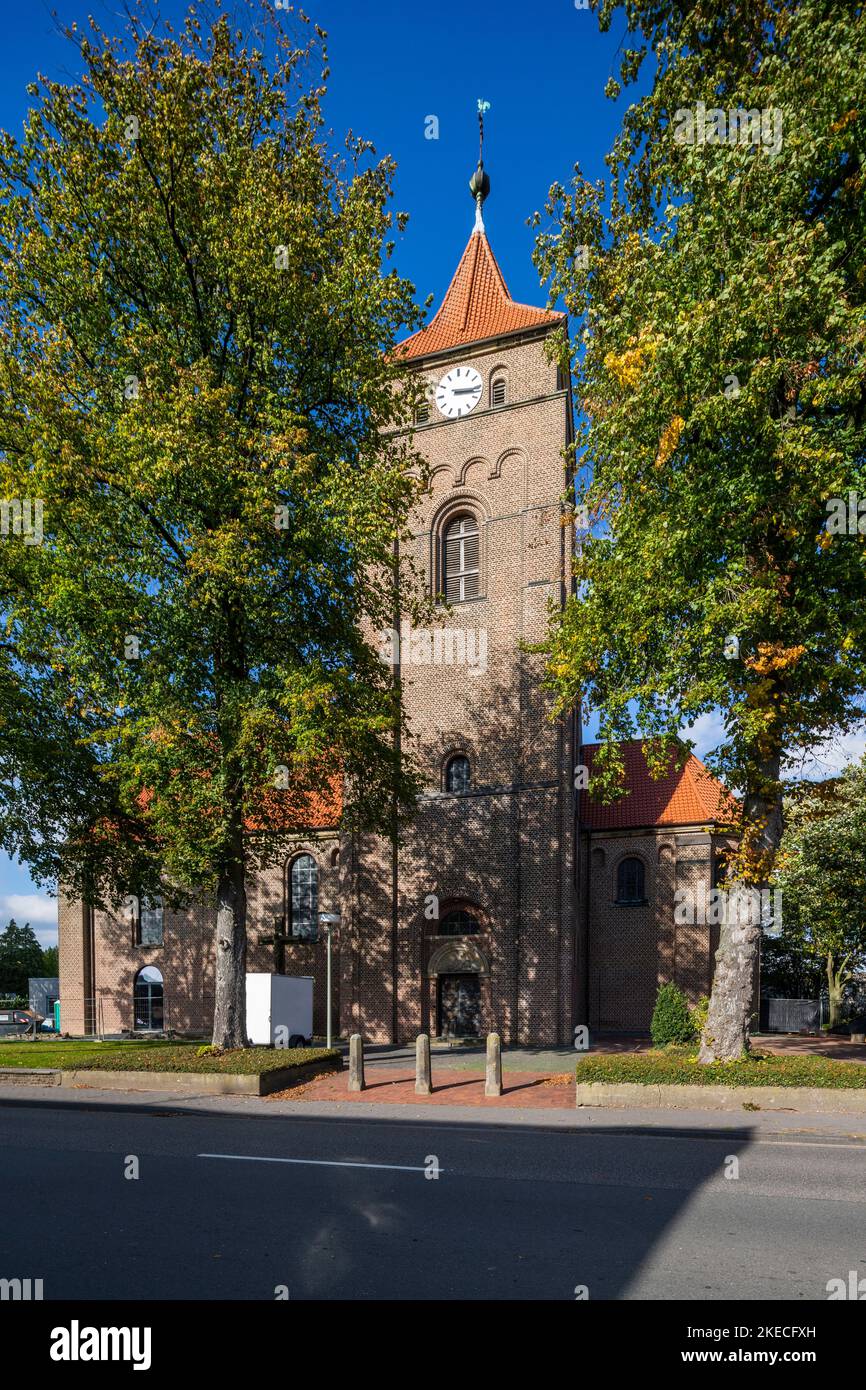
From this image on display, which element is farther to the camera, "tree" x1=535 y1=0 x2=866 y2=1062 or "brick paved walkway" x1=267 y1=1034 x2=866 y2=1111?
"brick paved walkway" x1=267 y1=1034 x2=866 y2=1111

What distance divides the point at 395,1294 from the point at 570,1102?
28.9 ft

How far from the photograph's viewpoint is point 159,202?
15.0m

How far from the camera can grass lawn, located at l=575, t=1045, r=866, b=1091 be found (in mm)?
11773

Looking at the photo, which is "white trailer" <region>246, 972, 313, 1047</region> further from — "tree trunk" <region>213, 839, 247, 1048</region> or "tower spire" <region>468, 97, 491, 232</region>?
"tower spire" <region>468, 97, 491, 232</region>

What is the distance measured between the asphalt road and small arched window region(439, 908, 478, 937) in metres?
13.4

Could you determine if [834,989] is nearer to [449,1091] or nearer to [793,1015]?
[793,1015]

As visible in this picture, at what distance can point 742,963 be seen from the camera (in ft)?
44.5

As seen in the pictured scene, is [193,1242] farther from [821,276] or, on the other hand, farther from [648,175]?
[648,175]

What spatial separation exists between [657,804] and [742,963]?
15.4 metres

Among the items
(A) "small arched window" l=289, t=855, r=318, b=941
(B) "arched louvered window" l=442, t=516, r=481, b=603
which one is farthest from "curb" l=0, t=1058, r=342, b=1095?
(B) "arched louvered window" l=442, t=516, r=481, b=603

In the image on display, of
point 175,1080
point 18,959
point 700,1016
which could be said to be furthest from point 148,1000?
point 18,959

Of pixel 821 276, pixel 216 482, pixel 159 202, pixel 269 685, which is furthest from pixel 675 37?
pixel 269 685

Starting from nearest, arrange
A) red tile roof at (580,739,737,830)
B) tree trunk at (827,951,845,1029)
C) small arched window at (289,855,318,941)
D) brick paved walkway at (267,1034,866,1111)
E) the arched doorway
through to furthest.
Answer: brick paved walkway at (267,1034,866,1111), the arched doorway, red tile roof at (580,739,737,830), small arched window at (289,855,318,941), tree trunk at (827,951,845,1029)

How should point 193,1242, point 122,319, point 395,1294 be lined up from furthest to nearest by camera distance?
point 122,319 < point 193,1242 < point 395,1294
